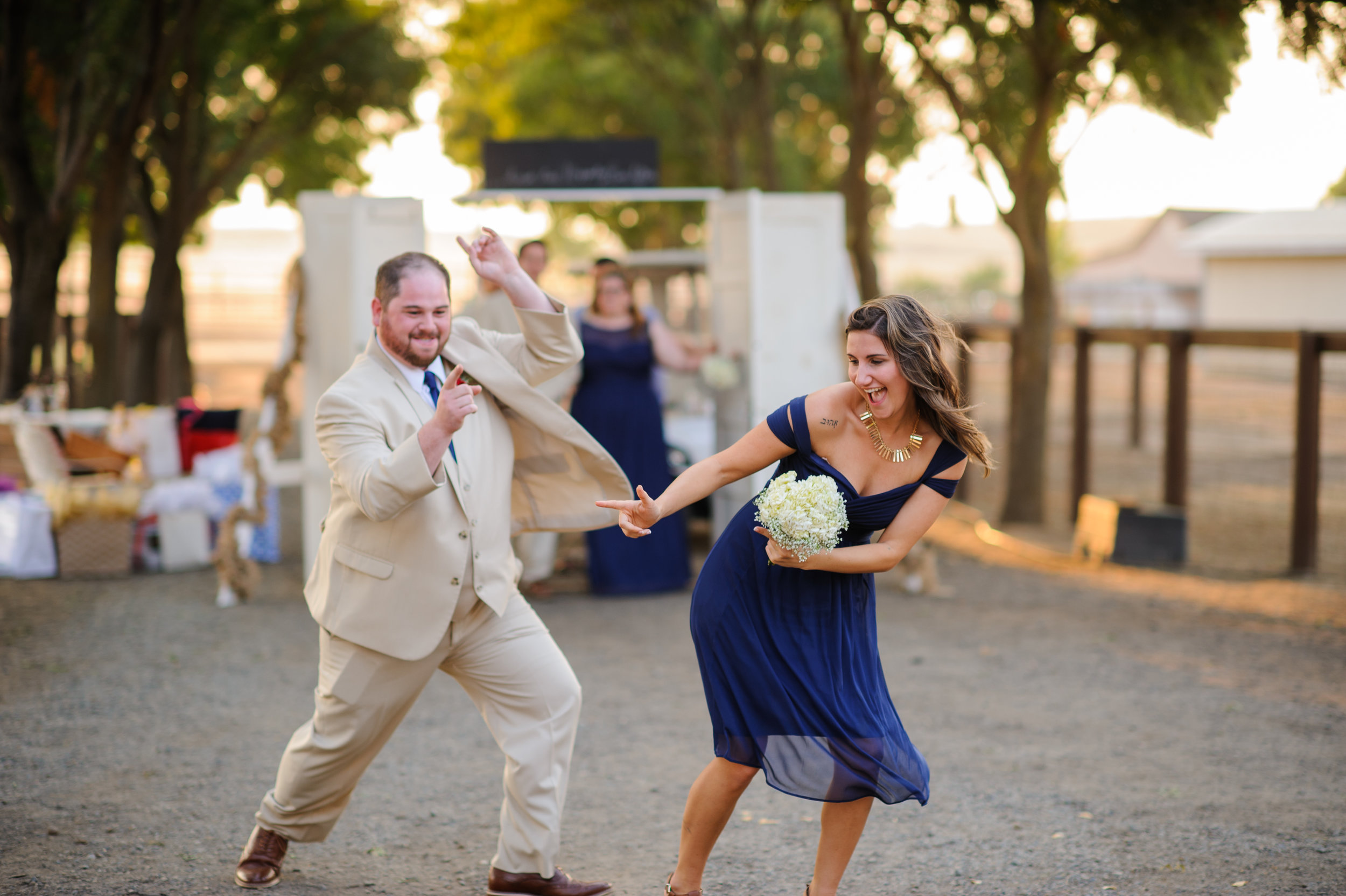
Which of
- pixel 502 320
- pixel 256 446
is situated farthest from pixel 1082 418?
pixel 256 446

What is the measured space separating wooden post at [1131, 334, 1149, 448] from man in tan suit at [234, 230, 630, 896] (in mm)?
14903

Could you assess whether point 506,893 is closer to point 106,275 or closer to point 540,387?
point 540,387

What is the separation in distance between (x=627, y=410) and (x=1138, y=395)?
458 inches

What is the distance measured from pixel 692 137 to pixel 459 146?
6.78m

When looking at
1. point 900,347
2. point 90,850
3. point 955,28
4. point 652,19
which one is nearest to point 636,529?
point 900,347

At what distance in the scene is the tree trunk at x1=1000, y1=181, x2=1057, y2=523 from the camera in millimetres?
11602

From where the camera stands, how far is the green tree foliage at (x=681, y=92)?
18.4m

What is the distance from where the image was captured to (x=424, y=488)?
139 inches

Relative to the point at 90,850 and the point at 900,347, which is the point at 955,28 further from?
the point at 90,850

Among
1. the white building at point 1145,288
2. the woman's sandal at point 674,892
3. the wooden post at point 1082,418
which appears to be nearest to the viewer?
the woman's sandal at point 674,892

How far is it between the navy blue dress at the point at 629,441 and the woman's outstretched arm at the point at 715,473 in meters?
4.86

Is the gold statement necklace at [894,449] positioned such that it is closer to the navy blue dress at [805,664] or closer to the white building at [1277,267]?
the navy blue dress at [805,664]

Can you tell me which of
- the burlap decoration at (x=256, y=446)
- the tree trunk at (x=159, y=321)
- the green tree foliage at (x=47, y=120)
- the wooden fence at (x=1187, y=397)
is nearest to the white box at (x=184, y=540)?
the burlap decoration at (x=256, y=446)

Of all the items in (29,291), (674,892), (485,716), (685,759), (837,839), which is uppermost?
(29,291)
